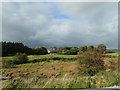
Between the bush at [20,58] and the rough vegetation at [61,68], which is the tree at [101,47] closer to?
the rough vegetation at [61,68]

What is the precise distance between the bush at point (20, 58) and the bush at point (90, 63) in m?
1.19

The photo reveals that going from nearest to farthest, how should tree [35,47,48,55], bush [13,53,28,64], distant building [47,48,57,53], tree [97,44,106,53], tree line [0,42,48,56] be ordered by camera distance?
1. tree line [0,42,48,56]
2. bush [13,53,28,64]
3. tree [35,47,48,55]
4. distant building [47,48,57,53]
5. tree [97,44,106,53]

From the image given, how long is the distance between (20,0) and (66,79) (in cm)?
170

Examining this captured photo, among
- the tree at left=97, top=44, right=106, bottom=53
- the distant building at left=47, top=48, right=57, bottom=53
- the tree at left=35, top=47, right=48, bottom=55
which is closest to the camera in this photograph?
the tree at left=35, top=47, right=48, bottom=55

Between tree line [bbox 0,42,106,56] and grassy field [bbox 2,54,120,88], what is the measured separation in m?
0.10

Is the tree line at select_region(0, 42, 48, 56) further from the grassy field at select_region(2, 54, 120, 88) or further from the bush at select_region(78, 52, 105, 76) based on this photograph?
the bush at select_region(78, 52, 105, 76)

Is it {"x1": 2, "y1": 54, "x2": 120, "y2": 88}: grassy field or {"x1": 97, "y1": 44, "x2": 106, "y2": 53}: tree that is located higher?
{"x1": 97, "y1": 44, "x2": 106, "y2": 53}: tree

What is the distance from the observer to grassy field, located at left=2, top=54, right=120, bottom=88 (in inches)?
89.0

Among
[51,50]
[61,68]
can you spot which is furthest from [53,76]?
[51,50]

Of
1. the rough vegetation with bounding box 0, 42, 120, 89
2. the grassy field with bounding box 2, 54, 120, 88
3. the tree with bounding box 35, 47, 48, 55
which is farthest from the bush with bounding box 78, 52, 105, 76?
the tree with bounding box 35, 47, 48, 55

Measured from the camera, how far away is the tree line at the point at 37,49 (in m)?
2.22

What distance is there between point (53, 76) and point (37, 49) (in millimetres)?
617

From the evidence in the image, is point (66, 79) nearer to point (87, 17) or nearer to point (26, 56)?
point (26, 56)

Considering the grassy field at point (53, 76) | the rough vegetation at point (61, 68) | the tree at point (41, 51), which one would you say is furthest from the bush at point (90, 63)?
the tree at point (41, 51)
